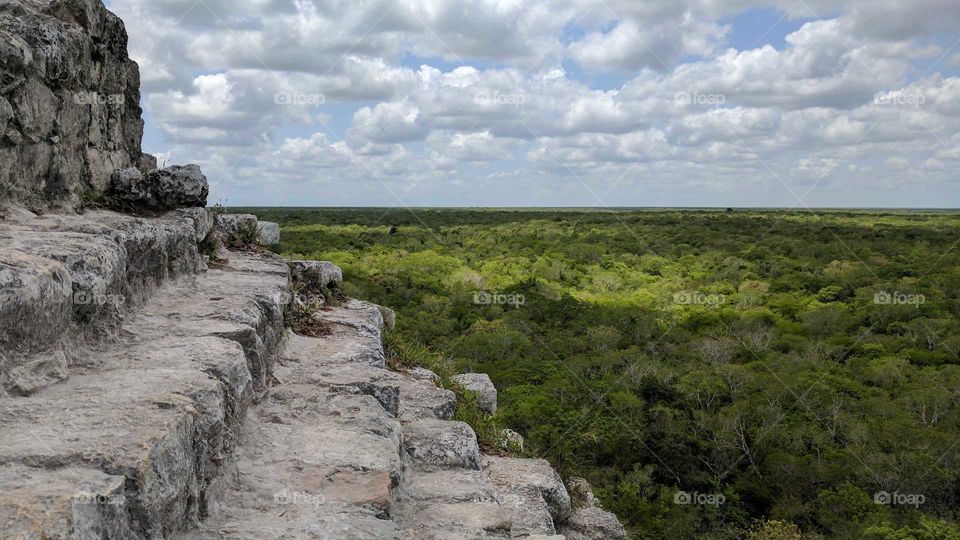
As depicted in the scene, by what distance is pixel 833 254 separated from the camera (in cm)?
5725

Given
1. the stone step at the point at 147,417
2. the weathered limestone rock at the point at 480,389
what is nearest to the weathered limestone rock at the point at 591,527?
the weathered limestone rock at the point at 480,389

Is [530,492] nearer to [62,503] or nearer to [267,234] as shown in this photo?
[62,503]

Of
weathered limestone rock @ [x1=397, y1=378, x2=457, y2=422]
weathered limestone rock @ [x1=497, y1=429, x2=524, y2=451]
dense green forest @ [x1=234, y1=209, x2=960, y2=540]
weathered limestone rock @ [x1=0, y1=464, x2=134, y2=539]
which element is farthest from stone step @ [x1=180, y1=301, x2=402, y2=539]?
Result: dense green forest @ [x1=234, y1=209, x2=960, y2=540]

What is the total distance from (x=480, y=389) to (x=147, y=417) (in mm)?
7712

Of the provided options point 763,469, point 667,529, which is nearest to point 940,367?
point 763,469

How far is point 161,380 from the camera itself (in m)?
4.29

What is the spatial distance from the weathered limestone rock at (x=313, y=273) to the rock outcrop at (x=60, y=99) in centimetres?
253

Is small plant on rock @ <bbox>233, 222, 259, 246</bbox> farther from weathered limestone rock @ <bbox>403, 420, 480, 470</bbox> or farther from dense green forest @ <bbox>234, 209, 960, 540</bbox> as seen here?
weathered limestone rock @ <bbox>403, 420, 480, 470</bbox>

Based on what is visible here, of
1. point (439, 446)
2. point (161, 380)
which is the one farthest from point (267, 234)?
point (161, 380)

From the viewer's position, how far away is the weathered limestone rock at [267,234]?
1055 centimetres

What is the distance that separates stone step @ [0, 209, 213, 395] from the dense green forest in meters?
4.29

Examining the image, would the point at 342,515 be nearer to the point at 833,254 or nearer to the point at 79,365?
the point at 79,365

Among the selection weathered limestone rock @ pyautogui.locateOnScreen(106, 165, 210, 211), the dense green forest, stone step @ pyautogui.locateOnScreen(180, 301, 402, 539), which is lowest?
Result: the dense green forest

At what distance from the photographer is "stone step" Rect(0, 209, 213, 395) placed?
3844 millimetres
